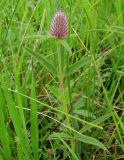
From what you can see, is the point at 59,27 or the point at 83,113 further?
the point at 83,113

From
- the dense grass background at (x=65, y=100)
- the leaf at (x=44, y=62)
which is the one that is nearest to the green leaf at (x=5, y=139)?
the dense grass background at (x=65, y=100)

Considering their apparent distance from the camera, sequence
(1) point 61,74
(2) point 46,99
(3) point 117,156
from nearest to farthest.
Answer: (1) point 61,74, (3) point 117,156, (2) point 46,99

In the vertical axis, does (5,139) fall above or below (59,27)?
below

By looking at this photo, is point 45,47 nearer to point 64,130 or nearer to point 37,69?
point 37,69

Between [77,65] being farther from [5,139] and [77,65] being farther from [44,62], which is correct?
[5,139]

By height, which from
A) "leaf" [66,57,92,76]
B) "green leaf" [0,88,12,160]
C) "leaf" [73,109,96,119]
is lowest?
"green leaf" [0,88,12,160]

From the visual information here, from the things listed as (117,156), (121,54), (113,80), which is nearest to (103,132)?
(117,156)

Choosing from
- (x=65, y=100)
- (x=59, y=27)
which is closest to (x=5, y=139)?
(x=65, y=100)

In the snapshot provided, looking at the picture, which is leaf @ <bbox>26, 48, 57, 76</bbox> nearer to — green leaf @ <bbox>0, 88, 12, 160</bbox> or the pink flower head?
the pink flower head

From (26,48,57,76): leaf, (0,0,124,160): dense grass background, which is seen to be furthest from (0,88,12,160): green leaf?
(26,48,57,76): leaf
